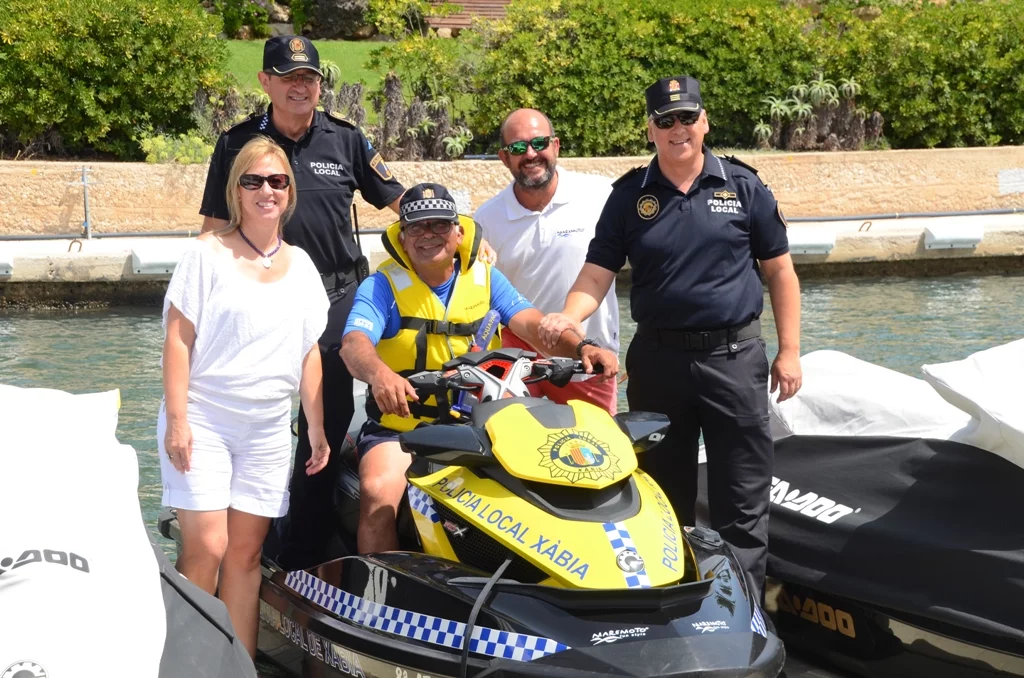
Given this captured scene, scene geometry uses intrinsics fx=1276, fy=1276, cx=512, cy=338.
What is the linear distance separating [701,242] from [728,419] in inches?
24.4

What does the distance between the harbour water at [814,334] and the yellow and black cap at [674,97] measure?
3494 mm

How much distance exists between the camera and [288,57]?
4.89m

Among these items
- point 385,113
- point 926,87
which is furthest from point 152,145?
point 926,87

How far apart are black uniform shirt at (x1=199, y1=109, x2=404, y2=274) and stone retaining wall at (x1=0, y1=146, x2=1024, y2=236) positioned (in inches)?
278

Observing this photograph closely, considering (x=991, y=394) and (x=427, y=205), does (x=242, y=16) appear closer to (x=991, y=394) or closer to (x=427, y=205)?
(x=427, y=205)

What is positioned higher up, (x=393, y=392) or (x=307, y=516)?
(x=393, y=392)

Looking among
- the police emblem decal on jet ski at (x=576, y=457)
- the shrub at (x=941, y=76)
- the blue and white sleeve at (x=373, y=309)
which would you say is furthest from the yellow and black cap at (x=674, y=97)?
the shrub at (x=941, y=76)

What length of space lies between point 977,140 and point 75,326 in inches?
436

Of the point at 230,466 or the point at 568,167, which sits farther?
the point at 568,167

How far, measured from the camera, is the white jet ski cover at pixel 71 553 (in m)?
2.64

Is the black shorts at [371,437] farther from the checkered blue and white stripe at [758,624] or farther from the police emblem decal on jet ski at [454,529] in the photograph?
the checkered blue and white stripe at [758,624]

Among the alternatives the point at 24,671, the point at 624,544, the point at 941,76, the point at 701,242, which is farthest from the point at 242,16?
the point at 24,671

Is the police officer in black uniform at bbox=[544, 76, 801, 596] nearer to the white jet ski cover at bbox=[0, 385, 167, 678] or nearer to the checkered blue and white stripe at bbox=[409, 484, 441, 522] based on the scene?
the checkered blue and white stripe at bbox=[409, 484, 441, 522]

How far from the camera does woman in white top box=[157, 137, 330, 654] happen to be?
396 centimetres
